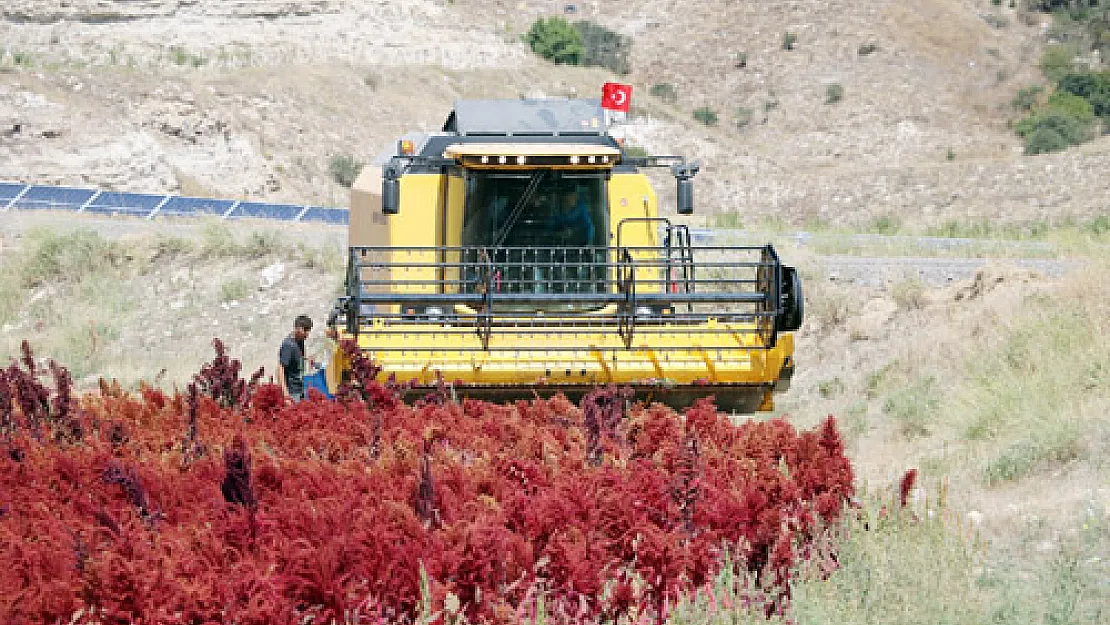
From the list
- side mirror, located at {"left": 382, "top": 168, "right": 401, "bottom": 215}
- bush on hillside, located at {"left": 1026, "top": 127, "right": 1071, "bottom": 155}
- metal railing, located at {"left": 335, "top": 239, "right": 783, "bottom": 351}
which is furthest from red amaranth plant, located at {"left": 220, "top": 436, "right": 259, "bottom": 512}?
bush on hillside, located at {"left": 1026, "top": 127, "right": 1071, "bottom": 155}

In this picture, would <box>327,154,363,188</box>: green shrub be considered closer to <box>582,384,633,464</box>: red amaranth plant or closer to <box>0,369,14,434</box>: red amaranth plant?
<box>0,369,14,434</box>: red amaranth plant

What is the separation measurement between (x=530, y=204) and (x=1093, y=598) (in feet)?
25.1

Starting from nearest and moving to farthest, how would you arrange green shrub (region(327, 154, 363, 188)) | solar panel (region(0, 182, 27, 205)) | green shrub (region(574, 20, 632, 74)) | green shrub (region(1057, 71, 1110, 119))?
solar panel (region(0, 182, 27, 205)) < green shrub (region(327, 154, 363, 188)) < green shrub (region(1057, 71, 1110, 119)) < green shrub (region(574, 20, 632, 74))

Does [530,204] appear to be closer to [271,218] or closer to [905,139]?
[271,218]

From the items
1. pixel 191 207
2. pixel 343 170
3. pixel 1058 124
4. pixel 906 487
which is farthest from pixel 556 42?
pixel 906 487

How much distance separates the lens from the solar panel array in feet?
106

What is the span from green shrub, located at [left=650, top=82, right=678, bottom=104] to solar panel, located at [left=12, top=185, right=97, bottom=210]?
45.9m

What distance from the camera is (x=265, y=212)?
33.8 meters

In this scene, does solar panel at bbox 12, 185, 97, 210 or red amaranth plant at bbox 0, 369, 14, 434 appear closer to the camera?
red amaranth plant at bbox 0, 369, 14, 434

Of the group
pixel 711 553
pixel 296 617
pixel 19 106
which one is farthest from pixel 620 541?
pixel 19 106

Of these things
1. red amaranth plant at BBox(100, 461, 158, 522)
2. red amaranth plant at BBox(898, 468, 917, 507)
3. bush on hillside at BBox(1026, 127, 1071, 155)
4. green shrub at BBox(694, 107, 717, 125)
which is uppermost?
green shrub at BBox(694, 107, 717, 125)

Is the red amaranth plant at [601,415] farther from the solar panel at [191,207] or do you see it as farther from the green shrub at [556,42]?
the green shrub at [556,42]

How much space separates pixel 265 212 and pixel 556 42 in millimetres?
42028

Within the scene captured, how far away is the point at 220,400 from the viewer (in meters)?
9.84
